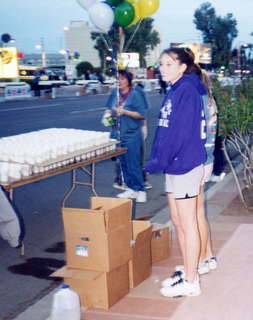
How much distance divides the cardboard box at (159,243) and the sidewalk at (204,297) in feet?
0.21

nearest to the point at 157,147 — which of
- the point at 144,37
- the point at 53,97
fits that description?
the point at 53,97

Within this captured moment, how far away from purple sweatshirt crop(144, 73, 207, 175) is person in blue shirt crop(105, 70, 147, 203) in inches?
Answer: 146

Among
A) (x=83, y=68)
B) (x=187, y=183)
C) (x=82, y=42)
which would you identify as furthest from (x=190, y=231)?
(x=82, y=42)

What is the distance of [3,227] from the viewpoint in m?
5.55

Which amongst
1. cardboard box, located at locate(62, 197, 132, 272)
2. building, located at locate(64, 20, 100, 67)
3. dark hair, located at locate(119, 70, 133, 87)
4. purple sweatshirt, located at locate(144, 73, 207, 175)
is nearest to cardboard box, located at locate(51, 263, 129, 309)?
cardboard box, located at locate(62, 197, 132, 272)

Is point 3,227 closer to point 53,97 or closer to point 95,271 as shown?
point 95,271

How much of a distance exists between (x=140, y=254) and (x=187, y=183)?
88cm

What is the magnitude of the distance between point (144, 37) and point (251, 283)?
72213 mm

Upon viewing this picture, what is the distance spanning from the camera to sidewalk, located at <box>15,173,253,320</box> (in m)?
4.39

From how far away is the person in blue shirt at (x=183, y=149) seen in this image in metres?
4.33

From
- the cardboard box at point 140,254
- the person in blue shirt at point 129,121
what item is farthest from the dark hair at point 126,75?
the cardboard box at point 140,254

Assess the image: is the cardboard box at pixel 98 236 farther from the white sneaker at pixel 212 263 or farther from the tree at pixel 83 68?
the tree at pixel 83 68

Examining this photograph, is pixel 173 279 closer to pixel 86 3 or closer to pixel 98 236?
pixel 98 236

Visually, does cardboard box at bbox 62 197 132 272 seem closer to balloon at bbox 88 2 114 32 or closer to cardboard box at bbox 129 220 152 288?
cardboard box at bbox 129 220 152 288
